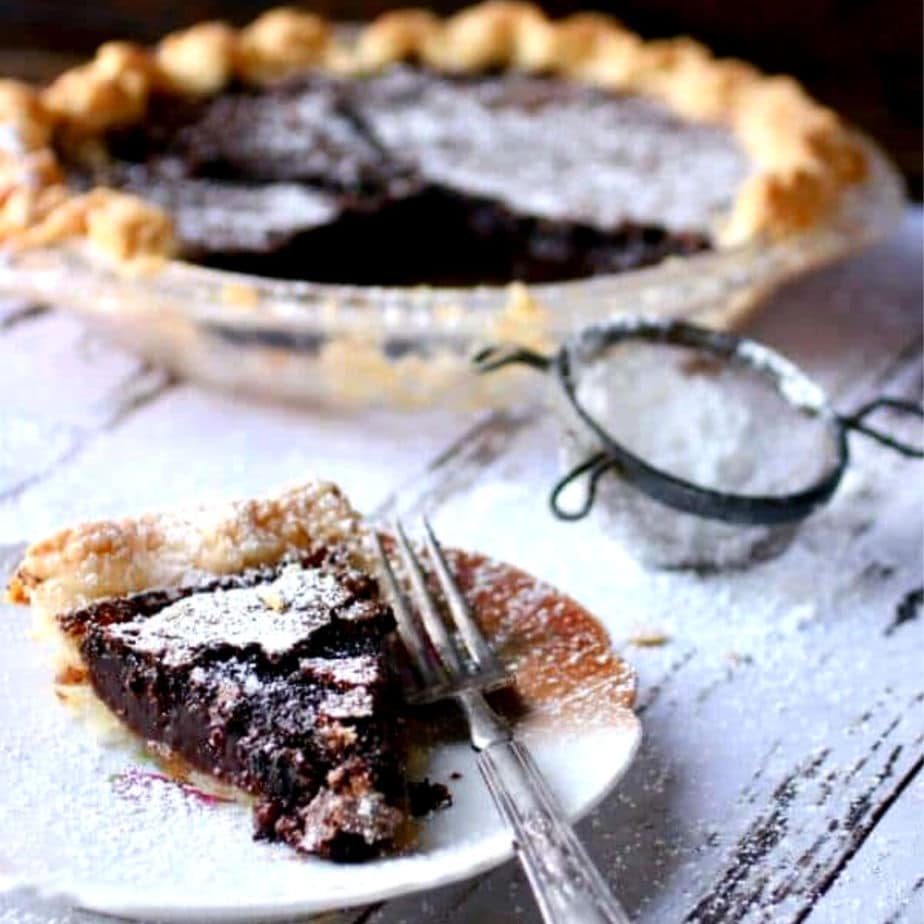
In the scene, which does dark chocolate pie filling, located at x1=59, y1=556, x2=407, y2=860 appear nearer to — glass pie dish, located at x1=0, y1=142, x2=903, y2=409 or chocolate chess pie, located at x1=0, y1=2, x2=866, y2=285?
glass pie dish, located at x1=0, y1=142, x2=903, y2=409

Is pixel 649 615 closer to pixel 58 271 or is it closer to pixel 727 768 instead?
pixel 727 768

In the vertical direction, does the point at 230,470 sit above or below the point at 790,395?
below

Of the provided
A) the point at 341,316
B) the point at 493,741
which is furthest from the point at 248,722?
the point at 341,316

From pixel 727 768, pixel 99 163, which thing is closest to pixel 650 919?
pixel 727 768

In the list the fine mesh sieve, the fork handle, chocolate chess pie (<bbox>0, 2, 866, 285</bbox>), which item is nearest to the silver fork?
the fork handle

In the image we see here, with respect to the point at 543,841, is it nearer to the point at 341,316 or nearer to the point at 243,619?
the point at 243,619

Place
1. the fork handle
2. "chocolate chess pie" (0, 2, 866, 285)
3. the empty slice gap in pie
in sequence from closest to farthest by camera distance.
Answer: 1. the fork handle
2. the empty slice gap in pie
3. "chocolate chess pie" (0, 2, 866, 285)

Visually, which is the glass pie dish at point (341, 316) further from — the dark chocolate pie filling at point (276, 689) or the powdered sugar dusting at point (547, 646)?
the dark chocolate pie filling at point (276, 689)

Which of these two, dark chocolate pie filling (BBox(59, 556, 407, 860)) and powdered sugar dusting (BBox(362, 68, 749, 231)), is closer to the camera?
dark chocolate pie filling (BBox(59, 556, 407, 860))
